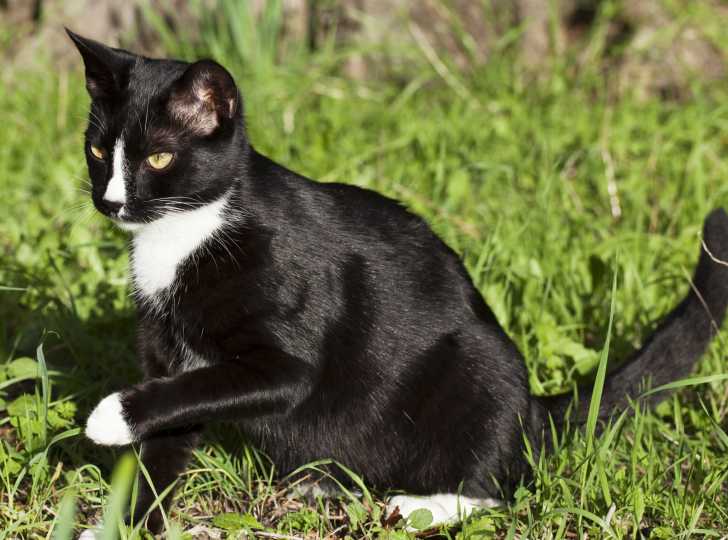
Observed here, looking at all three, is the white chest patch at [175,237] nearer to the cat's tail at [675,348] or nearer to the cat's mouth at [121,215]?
the cat's mouth at [121,215]

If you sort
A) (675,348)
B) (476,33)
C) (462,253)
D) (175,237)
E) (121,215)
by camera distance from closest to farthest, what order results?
(121,215) → (175,237) → (675,348) → (462,253) → (476,33)

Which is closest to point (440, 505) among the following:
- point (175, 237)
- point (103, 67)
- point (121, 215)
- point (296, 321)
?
point (296, 321)

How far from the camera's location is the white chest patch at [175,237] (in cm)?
207

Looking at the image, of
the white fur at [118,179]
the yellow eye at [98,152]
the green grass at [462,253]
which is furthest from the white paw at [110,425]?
the yellow eye at [98,152]

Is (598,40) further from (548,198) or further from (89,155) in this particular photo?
(89,155)

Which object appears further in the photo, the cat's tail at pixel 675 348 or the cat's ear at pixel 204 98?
the cat's tail at pixel 675 348

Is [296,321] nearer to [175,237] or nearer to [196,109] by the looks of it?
[175,237]

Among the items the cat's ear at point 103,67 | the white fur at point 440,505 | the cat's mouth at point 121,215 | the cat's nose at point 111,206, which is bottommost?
the white fur at point 440,505

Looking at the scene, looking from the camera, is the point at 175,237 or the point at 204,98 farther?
the point at 175,237

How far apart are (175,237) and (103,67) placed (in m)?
0.40

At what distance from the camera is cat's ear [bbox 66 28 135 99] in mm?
1997

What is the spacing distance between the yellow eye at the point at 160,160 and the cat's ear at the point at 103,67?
0.18m

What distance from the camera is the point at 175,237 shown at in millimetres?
2092

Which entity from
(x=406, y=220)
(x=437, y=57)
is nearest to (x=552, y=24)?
(x=437, y=57)
